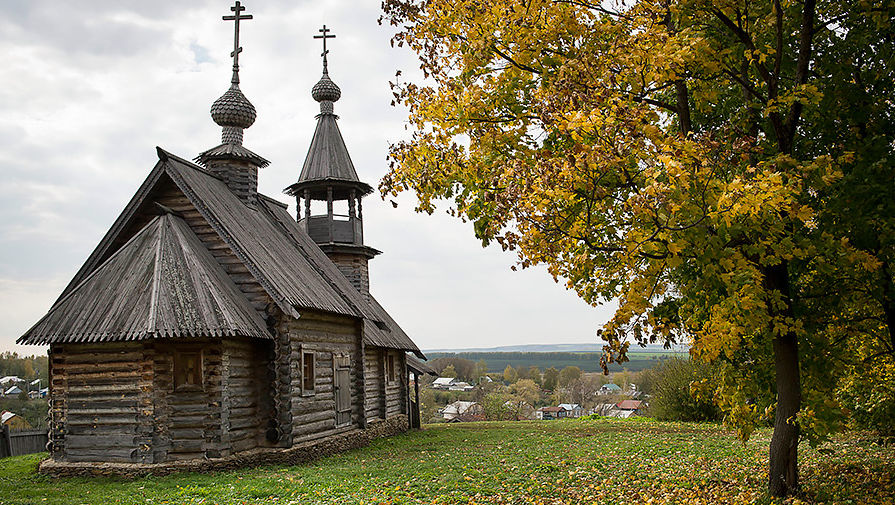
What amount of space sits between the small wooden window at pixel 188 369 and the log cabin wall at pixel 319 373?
2254 millimetres

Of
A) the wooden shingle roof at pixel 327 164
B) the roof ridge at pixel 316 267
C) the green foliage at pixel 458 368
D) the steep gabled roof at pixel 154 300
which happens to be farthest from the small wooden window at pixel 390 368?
the green foliage at pixel 458 368

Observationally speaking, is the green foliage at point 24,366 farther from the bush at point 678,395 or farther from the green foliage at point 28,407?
the bush at point 678,395

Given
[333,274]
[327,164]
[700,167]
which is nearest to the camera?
[700,167]

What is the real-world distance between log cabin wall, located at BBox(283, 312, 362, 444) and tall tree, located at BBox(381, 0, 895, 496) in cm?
887

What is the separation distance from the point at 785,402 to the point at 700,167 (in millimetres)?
4136

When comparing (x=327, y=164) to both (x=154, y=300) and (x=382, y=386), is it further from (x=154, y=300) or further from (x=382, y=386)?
(x=154, y=300)

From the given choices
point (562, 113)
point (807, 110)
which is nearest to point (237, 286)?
point (562, 113)

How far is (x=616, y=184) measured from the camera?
290 inches

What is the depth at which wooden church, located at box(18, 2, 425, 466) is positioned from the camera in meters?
14.6

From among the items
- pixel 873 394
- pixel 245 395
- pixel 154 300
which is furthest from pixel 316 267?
pixel 873 394

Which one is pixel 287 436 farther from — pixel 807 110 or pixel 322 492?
pixel 807 110

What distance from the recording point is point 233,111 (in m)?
21.2

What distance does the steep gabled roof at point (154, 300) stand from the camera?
1427cm

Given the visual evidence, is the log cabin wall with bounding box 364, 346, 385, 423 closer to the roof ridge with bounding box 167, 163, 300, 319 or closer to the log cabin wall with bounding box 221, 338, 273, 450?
the log cabin wall with bounding box 221, 338, 273, 450
